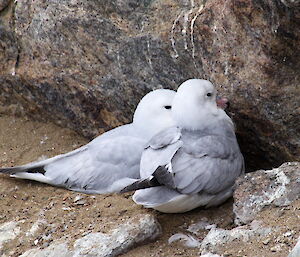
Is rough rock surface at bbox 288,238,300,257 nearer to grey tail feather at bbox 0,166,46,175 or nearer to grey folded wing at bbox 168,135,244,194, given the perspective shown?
grey folded wing at bbox 168,135,244,194

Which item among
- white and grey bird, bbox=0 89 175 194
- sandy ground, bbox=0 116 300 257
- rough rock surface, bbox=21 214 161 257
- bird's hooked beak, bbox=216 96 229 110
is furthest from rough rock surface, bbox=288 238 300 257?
white and grey bird, bbox=0 89 175 194

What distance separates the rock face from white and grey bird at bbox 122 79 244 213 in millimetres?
176

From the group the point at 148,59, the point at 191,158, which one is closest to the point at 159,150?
the point at 191,158

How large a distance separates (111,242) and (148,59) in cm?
146

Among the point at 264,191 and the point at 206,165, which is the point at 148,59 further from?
the point at 264,191

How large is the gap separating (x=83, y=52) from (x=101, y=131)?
66cm

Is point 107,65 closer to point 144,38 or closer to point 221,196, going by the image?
point 144,38

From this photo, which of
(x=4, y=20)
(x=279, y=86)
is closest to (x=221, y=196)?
(x=279, y=86)

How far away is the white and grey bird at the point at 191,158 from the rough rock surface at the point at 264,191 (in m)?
0.26

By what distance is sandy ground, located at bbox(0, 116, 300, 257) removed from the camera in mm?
4211

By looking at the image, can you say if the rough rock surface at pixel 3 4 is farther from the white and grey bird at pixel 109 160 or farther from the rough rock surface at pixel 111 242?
the rough rock surface at pixel 111 242

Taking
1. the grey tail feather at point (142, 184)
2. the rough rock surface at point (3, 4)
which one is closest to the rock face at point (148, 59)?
the rough rock surface at point (3, 4)

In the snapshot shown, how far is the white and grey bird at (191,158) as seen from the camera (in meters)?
4.74

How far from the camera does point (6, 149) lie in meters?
6.07
